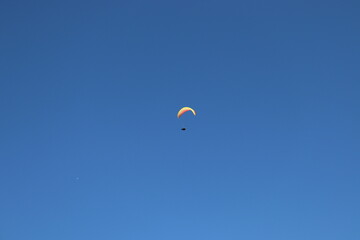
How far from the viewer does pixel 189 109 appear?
60.1 m

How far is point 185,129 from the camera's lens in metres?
60.9

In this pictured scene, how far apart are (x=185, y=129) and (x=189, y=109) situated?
2954 mm
